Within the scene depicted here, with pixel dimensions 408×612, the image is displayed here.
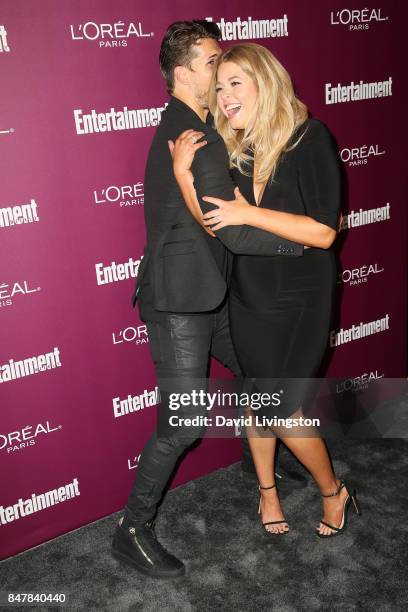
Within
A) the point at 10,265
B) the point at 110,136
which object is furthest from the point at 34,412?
→ the point at 110,136

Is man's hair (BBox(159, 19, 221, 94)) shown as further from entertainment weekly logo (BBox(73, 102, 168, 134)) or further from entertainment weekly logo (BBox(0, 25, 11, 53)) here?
entertainment weekly logo (BBox(0, 25, 11, 53))

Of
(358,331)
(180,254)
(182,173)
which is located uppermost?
(182,173)

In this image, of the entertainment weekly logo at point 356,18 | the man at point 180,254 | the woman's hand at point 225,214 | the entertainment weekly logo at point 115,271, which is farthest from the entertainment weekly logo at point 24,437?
the entertainment weekly logo at point 356,18

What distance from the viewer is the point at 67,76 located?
Answer: 6.86 feet

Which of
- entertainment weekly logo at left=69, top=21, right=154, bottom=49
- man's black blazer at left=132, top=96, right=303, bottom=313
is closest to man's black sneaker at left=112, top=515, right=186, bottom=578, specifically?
man's black blazer at left=132, top=96, right=303, bottom=313

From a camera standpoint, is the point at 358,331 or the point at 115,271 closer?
the point at 115,271

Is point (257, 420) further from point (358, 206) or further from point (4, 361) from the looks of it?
point (358, 206)

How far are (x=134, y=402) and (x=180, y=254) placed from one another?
893mm

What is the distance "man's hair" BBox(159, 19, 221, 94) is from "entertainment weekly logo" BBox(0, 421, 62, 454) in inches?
57.1

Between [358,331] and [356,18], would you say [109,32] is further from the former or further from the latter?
[358,331]

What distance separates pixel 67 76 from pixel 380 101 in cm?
157

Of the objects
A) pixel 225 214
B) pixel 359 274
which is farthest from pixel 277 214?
pixel 359 274

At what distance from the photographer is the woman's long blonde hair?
6.32ft

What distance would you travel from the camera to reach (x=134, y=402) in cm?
262
